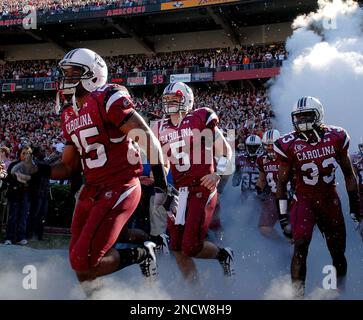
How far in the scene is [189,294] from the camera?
4.49 meters

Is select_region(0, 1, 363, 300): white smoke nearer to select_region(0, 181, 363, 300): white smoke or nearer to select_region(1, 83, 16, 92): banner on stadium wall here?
select_region(0, 181, 363, 300): white smoke

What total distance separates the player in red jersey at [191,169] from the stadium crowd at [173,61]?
17.4 metres

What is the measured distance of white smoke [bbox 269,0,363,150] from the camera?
A: 13.3 meters

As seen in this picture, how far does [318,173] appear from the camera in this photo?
4574mm

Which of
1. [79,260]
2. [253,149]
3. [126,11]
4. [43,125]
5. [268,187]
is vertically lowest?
[79,260]

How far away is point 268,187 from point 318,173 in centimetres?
257

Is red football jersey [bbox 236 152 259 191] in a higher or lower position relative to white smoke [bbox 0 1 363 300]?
higher

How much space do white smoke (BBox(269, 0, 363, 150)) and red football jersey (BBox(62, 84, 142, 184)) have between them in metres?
8.94

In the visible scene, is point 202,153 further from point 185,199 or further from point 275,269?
point 275,269

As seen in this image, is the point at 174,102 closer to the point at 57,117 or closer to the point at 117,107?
the point at 117,107

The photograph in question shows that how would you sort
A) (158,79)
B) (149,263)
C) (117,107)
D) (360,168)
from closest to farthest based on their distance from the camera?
(117,107) < (149,263) < (360,168) < (158,79)

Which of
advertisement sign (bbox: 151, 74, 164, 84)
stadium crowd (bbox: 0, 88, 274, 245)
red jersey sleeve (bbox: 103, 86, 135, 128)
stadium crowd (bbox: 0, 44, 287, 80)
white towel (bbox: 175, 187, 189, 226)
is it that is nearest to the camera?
red jersey sleeve (bbox: 103, 86, 135, 128)

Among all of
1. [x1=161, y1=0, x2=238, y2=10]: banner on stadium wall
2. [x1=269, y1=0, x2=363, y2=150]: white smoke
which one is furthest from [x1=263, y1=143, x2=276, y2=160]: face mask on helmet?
[x1=161, y1=0, x2=238, y2=10]: banner on stadium wall

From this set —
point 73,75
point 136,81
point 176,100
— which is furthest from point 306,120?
point 136,81
